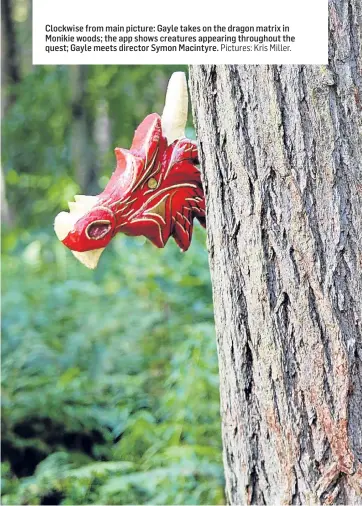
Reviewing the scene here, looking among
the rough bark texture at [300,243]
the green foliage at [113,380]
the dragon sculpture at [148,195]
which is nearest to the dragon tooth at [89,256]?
the dragon sculpture at [148,195]

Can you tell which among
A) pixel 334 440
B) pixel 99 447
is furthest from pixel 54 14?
pixel 99 447

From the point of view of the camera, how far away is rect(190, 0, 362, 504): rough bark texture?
1.00 metres

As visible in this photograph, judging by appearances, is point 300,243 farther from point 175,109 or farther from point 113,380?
point 113,380

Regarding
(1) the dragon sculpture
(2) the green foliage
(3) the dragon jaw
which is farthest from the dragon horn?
(2) the green foliage

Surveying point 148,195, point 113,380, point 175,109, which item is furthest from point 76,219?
point 113,380

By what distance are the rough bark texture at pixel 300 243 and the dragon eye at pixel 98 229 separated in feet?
0.61

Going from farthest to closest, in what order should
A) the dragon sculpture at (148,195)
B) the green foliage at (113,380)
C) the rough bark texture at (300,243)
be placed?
1. the green foliage at (113,380)
2. the dragon sculpture at (148,195)
3. the rough bark texture at (300,243)

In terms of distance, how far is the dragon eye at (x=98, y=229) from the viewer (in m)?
1.09

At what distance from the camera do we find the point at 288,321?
3.35 ft

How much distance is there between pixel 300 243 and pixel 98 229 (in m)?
0.32

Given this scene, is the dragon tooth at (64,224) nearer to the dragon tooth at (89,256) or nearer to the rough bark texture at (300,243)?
the dragon tooth at (89,256)

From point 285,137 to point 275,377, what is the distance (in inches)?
13.8

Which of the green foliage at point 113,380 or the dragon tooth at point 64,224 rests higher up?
the dragon tooth at point 64,224

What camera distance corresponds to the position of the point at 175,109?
116 cm
